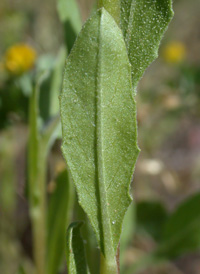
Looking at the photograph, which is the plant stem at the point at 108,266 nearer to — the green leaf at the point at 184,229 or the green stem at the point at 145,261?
the green leaf at the point at 184,229

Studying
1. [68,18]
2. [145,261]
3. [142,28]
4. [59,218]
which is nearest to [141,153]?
[145,261]

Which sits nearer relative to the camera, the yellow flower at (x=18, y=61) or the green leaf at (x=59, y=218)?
the green leaf at (x=59, y=218)

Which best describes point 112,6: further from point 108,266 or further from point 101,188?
point 108,266

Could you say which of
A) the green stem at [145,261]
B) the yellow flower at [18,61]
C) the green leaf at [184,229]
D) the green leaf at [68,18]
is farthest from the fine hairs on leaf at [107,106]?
the yellow flower at [18,61]

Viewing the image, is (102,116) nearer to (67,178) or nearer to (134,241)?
(67,178)

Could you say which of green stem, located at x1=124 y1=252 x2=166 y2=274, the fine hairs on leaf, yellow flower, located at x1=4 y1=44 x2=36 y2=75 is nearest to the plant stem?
the fine hairs on leaf

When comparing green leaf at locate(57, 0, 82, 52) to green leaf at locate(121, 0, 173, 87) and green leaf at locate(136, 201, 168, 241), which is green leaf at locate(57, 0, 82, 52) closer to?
green leaf at locate(121, 0, 173, 87)
